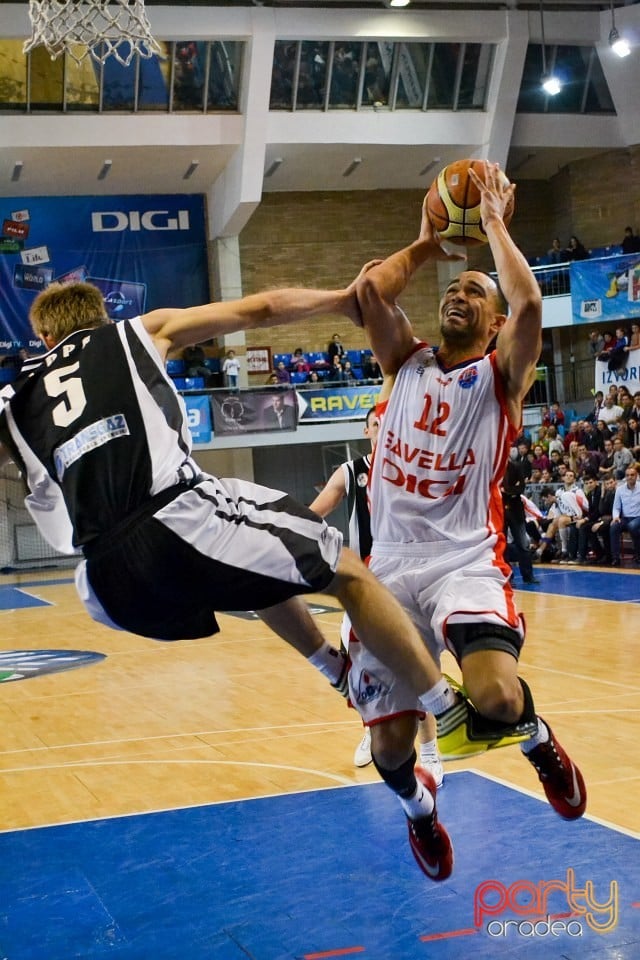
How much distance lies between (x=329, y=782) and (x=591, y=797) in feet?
4.79

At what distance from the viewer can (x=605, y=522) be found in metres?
17.3

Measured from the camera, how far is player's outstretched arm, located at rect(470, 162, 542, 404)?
430cm

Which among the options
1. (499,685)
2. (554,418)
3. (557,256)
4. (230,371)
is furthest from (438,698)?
(557,256)

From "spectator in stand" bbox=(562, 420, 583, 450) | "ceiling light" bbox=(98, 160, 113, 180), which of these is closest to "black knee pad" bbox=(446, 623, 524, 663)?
"spectator in stand" bbox=(562, 420, 583, 450)

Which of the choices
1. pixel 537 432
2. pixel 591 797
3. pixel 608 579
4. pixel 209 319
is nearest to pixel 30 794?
pixel 591 797

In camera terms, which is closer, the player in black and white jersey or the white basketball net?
the player in black and white jersey

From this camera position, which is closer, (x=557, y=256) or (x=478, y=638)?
(x=478, y=638)

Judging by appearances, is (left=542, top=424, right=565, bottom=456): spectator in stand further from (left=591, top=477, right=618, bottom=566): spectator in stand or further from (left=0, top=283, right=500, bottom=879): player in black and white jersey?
(left=0, top=283, right=500, bottom=879): player in black and white jersey

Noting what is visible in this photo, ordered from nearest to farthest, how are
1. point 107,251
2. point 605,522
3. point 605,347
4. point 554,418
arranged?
point 605,522 → point 554,418 → point 605,347 → point 107,251

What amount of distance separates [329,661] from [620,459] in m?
14.2

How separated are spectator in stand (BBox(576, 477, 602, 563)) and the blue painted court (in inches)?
475

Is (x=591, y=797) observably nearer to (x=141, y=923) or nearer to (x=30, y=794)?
(x=141, y=923)

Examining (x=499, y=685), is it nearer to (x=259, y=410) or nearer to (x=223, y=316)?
(x=223, y=316)

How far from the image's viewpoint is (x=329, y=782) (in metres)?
6.30
